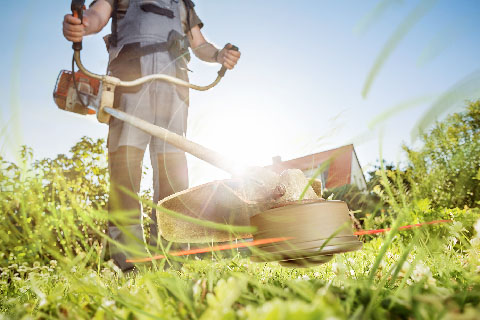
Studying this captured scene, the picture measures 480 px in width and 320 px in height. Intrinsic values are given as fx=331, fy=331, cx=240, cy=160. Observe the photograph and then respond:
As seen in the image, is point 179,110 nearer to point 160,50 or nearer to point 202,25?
point 160,50

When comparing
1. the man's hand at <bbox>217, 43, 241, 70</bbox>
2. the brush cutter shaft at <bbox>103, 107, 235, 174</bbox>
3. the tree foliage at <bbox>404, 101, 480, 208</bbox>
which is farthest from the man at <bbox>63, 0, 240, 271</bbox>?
the tree foliage at <bbox>404, 101, 480, 208</bbox>

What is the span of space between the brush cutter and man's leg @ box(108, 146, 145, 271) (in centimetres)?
67

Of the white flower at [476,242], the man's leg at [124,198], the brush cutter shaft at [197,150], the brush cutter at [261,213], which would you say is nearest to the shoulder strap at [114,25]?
the brush cutter at [261,213]

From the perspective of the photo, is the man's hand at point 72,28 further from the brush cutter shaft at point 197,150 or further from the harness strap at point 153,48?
the brush cutter shaft at point 197,150

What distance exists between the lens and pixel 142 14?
2936 mm

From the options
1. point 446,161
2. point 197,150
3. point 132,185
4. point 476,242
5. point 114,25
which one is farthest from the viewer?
point 114,25

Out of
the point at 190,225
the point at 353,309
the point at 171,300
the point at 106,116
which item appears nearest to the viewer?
the point at 353,309

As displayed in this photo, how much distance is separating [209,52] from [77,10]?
4.45 ft

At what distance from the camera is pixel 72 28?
2.29 metres

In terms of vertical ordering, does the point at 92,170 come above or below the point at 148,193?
above

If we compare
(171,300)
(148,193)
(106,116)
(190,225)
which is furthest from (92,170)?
(171,300)

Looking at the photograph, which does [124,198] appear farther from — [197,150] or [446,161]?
[446,161]

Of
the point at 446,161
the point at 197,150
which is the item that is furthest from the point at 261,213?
the point at 446,161

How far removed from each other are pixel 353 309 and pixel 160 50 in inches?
107
